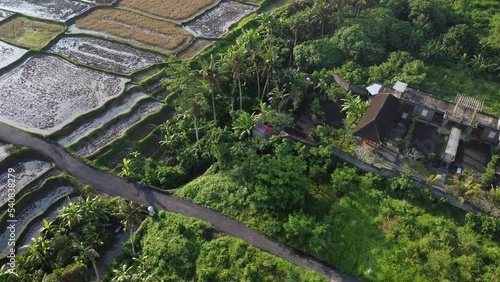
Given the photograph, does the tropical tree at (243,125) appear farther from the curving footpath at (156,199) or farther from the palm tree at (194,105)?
the curving footpath at (156,199)

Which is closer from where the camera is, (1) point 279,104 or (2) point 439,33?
(1) point 279,104

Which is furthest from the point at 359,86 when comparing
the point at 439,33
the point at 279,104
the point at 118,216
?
the point at 118,216

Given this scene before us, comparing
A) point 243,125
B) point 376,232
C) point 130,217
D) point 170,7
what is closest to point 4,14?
point 170,7

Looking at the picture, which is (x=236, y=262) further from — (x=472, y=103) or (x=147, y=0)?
(x=147, y=0)

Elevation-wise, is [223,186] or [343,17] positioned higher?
[343,17]

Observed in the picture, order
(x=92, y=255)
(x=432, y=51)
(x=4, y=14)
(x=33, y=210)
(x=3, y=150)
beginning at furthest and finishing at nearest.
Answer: (x=4, y=14)
(x=432, y=51)
(x=3, y=150)
(x=33, y=210)
(x=92, y=255)

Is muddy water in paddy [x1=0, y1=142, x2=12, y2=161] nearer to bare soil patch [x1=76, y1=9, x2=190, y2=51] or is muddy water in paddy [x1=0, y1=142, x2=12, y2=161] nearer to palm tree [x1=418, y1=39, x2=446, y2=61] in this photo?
bare soil patch [x1=76, y1=9, x2=190, y2=51]

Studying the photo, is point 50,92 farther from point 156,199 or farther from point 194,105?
point 156,199
